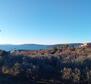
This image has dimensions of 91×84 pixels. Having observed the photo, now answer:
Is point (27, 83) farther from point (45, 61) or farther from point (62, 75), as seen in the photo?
point (45, 61)

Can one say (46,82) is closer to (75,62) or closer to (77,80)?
(77,80)

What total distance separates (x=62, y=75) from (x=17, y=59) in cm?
516

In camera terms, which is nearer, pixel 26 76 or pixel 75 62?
pixel 26 76

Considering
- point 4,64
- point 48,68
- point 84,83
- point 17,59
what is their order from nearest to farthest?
point 84,83 → point 48,68 → point 4,64 → point 17,59

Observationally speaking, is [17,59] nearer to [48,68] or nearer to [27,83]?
[48,68]

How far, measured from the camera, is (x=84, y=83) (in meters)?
16.2

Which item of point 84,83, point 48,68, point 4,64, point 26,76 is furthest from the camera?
point 4,64

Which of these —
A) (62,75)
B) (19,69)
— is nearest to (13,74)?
(19,69)

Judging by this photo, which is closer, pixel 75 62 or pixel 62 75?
pixel 62 75

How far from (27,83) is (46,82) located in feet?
3.70

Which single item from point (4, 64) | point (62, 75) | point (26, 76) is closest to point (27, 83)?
point (26, 76)

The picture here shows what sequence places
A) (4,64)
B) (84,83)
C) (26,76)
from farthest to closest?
(4,64) → (26,76) → (84,83)

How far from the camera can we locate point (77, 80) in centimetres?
1622

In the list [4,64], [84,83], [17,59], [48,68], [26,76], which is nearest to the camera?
[84,83]
